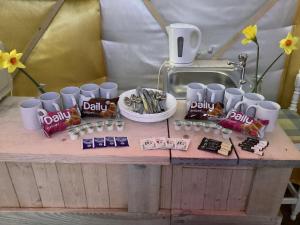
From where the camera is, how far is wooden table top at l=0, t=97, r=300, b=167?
30.8 inches

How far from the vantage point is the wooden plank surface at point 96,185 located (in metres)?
0.87

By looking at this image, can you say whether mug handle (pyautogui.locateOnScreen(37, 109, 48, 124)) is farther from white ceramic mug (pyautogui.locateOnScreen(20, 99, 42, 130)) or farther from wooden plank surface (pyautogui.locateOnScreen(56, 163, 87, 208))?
wooden plank surface (pyautogui.locateOnScreen(56, 163, 87, 208))

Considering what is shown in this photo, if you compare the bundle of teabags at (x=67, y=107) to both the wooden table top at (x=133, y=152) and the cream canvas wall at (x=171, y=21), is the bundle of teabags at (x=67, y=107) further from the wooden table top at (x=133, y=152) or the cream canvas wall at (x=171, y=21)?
the cream canvas wall at (x=171, y=21)

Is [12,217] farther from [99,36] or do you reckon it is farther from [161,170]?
[99,36]

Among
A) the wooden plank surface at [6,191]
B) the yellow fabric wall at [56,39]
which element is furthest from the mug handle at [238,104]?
the yellow fabric wall at [56,39]

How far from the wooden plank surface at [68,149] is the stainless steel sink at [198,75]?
1.92ft

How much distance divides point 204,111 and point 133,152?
31 cm

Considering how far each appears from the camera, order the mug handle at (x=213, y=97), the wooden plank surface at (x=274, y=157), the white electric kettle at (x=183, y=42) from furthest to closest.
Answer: the white electric kettle at (x=183, y=42) → the mug handle at (x=213, y=97) → the wooden plank surface at (x=274, y=157)

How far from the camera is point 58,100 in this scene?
951mm

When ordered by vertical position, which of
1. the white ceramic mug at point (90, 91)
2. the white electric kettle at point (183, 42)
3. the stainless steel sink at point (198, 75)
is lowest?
the stainless steel sink at point (198, 75)

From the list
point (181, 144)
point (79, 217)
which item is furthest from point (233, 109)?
point (79, 217)

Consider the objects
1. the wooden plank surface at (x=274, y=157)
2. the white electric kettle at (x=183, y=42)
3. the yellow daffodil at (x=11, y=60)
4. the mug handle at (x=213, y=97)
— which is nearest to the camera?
the wooden plank surface at (x=274, y=157)

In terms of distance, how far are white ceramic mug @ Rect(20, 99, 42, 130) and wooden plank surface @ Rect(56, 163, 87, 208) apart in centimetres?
17

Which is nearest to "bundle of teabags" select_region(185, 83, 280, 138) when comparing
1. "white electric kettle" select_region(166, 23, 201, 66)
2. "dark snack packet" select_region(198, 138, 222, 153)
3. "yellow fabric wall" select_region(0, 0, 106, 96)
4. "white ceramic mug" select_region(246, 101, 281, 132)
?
"white ceramic mug" select_region(246, 101, 281, 132)
